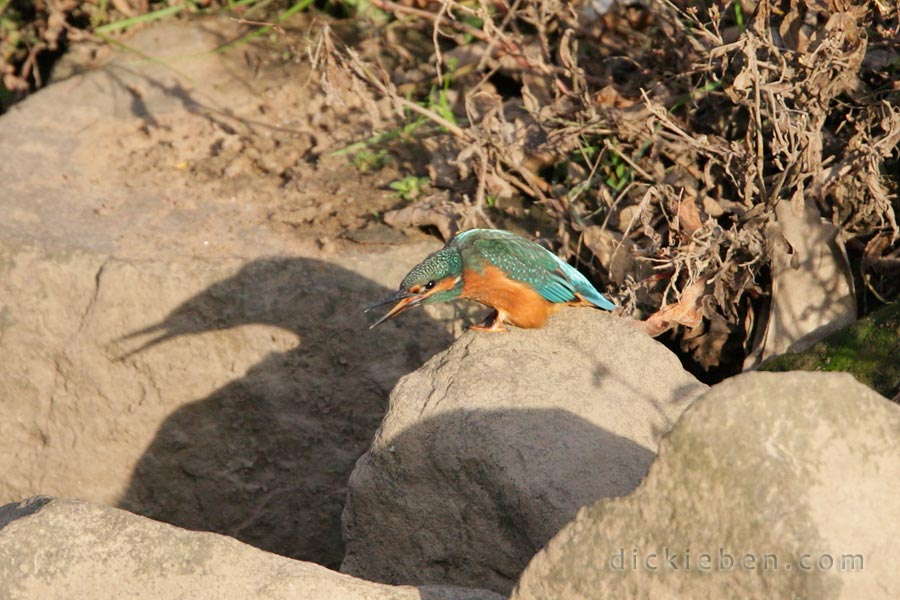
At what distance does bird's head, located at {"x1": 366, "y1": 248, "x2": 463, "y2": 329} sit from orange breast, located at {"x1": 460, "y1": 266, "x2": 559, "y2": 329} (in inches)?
1.6

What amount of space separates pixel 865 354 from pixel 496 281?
53.5 inches

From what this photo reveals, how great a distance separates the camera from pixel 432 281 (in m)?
3.76

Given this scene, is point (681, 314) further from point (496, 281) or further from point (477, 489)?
point (477, 489)

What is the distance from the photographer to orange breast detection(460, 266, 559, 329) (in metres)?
3.71

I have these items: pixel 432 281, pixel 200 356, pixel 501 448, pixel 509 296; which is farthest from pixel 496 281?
pixel 200 356

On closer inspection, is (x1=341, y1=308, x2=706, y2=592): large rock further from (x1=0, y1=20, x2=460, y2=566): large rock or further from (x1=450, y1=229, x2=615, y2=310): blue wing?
(x1=0, y1=20, x2=460, y2=566): large rock

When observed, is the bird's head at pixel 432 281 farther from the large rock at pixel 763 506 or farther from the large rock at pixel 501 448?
the large rock at pixel 763 506

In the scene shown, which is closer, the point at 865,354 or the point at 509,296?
the point at 509,296

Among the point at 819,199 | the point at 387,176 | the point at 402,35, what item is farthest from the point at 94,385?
the point at 819,199

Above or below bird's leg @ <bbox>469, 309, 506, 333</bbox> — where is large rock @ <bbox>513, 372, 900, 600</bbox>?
above

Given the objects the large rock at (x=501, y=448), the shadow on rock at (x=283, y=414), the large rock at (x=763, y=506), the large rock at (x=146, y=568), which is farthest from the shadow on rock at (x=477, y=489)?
the shadow on rock at (x=283, y=414)

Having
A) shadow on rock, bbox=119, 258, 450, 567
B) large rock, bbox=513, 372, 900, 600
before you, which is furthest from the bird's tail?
large rock, bbox=513, 372, 900, 600

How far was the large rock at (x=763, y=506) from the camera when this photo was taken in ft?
7.29

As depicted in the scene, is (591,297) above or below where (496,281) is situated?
below
